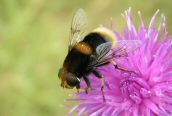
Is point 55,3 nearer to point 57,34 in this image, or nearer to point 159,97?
point 57,34

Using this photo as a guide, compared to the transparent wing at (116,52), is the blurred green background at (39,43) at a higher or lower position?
higher

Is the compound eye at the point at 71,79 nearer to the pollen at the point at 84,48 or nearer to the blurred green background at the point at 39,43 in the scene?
the pollen at the point at 84,48

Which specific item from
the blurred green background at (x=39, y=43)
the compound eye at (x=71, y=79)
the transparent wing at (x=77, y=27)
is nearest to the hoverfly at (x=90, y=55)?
the compound eye at (x=71, y=79)

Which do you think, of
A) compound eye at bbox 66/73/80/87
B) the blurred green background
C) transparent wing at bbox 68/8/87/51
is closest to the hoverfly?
compound eye at bbox 66/73/80/87

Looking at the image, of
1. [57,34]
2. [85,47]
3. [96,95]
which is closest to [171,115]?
[96,95]

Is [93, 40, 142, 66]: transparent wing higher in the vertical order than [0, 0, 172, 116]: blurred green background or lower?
lower

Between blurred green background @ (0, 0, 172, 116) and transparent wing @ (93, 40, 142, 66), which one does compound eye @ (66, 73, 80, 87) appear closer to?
transparent wing @ (93, 40, 142, 66)
